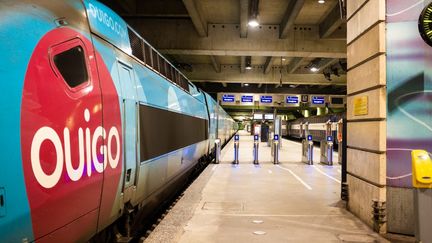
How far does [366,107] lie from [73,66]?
455 cm

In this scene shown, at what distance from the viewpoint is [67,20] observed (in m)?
3.11

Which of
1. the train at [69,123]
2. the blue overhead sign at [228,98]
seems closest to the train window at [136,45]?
the train at [69,123]

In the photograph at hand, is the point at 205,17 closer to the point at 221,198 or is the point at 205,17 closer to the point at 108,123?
the point at 221,198

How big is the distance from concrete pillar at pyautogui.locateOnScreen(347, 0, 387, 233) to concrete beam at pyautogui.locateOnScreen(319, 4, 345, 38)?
249 inches

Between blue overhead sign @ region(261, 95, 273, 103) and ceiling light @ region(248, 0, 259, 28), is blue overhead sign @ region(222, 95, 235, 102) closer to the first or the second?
blue overhead sign @ region(261, 95, 273, 103)

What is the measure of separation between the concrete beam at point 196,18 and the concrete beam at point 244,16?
1.37 meters

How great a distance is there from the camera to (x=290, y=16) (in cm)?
1264

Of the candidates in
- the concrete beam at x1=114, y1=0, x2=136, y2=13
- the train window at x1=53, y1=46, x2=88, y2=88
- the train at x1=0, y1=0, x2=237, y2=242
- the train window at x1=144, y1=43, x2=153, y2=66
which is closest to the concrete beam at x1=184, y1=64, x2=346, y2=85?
the concrete beam at x1=114, y1=0, x2=136, y2=13

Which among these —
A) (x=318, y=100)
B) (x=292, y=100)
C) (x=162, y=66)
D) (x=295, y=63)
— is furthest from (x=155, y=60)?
(x=318, y=100)

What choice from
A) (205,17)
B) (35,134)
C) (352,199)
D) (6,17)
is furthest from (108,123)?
(205,17)

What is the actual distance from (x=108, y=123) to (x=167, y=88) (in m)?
3.48

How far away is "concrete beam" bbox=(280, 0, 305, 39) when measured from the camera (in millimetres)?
11634

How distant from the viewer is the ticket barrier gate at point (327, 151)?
51.5 ft

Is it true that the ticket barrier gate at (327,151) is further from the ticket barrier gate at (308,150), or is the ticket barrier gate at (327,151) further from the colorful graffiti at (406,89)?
the colorful graffiti at (406,89)
